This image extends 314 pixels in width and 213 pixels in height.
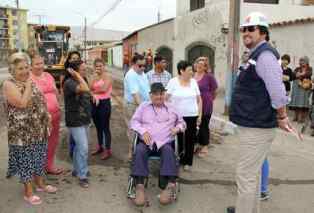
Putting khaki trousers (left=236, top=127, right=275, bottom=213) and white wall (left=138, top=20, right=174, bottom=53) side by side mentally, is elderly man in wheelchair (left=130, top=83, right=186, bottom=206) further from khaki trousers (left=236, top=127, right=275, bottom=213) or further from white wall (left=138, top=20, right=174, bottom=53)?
white wall (left=138, top=20, right=174, bottom=53)

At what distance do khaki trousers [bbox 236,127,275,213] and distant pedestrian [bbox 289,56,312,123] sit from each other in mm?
5458

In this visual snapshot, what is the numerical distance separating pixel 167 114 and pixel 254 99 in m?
1.63

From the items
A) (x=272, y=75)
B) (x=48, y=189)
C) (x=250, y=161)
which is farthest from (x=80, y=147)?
(x=272, y=75)

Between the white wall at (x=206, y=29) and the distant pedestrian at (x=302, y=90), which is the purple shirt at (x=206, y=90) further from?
the white wall at (x=206, y=29)

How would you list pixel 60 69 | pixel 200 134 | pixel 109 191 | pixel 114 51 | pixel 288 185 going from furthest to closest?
pixel 114 51, pixel 60 69, pixel 200 134, pixel 288 185, pixel 109 191

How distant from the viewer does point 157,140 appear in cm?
448

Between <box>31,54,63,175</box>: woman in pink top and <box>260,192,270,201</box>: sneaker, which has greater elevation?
<box>31,54,63,175</box>: woman in pink top

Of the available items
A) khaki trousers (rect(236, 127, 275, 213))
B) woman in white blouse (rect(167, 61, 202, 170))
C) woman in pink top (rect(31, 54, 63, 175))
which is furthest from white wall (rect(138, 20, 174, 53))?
khaki trousers (rect(236, 127, 275, 213))

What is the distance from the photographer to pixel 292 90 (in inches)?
339

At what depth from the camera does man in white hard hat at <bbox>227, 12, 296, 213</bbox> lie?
3.08 meters

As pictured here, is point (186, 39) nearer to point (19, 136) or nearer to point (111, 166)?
point (111, 166)

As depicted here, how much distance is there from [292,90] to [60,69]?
12.0 meters

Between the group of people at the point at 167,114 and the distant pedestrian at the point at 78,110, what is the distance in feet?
2.00

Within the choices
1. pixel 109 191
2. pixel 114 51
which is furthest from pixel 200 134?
pixel 114 51
